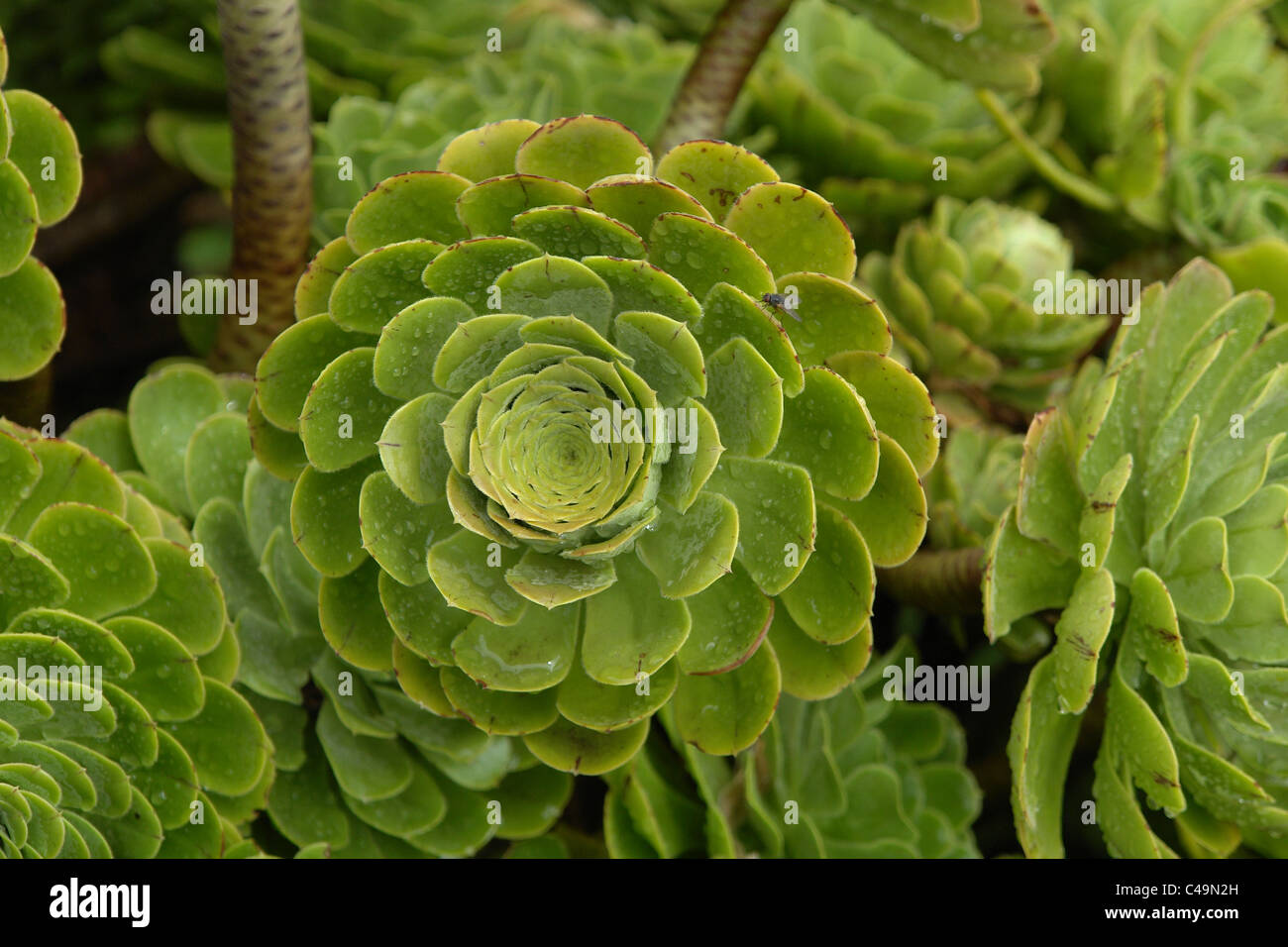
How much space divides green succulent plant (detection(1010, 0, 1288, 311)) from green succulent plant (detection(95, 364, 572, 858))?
607mm

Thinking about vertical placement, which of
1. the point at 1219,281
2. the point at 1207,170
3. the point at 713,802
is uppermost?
the point at 1207,170

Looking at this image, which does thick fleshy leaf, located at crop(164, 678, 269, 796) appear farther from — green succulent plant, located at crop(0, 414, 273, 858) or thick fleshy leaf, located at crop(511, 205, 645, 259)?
thick fleshy leaf, located at crop(511, 205, 645, 259)

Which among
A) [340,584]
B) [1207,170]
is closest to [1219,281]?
[1207,170]

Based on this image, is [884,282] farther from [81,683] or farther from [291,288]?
[81,683]

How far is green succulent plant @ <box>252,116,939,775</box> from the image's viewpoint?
503 millimetres

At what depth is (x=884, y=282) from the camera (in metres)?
0.87

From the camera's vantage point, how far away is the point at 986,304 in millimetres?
812

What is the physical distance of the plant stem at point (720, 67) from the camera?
2.38 feet

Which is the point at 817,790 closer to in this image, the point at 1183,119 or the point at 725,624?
the point at 725,624

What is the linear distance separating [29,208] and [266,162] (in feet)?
0.49

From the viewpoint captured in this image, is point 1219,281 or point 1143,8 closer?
point 1219,281

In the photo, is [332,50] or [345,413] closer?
[345,413]

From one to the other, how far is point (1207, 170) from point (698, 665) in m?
0.62

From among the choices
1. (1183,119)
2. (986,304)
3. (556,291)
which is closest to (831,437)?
(556,291)
